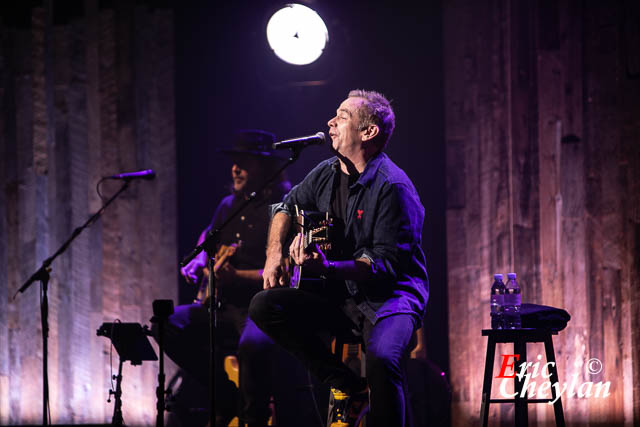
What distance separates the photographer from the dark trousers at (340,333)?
112 inches

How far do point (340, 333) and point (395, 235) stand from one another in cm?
55

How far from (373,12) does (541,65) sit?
49.2 inches

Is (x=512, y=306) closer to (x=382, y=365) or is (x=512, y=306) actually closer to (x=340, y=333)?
(x=340, y=333)

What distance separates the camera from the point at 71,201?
515 centimetres

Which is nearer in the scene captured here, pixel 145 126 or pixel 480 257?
pixel 480 257

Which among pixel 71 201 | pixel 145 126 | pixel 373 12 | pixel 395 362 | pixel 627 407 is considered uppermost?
pixel 373 12

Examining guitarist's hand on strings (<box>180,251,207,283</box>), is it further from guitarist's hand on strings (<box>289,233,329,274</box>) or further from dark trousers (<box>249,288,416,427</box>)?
guitarist's hand on strings (<box>289,233,329,274</box>)

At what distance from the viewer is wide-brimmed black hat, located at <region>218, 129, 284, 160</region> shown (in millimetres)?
4609

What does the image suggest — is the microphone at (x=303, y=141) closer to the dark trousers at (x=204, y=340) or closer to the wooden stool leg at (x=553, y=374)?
the dark trousers at (x=204, y=340)

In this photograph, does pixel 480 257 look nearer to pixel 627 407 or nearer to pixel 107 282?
pixel 627 407

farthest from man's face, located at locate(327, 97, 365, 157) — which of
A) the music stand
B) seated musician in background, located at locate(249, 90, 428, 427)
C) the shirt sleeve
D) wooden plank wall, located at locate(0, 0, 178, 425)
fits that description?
wooden plank wall, located at locate(0, 0, 178, 425)

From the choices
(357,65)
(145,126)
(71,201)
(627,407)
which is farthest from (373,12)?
(627,407)
